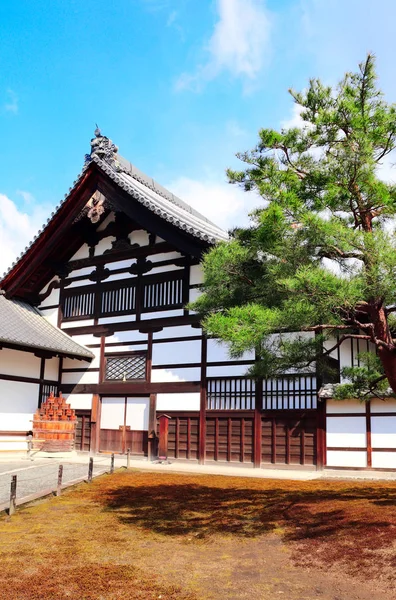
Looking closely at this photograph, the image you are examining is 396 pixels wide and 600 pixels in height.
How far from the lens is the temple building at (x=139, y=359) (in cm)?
1566

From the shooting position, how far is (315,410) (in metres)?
15.5

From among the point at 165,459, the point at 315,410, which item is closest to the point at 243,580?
the point at 315,410

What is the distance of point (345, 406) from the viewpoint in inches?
599

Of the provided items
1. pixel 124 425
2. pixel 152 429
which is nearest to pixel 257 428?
pixel 152 429

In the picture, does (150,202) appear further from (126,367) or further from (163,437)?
(163,437)

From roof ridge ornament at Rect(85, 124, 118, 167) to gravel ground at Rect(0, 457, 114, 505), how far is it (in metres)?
10.2

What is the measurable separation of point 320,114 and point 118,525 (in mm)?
6659

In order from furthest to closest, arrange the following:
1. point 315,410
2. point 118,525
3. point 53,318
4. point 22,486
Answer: point 53,318, point 315,410, point 22,486, point 118,525

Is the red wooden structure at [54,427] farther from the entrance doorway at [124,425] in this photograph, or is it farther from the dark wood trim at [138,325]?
the dark wood trim at [138,325]

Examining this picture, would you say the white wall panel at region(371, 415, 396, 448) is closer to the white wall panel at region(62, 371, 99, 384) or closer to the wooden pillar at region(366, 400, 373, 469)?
the wooden pillar at region(366, 400, 373, 469)

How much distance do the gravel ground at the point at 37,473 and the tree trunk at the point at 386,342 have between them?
6.70 meters

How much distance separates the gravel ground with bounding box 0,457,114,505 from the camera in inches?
444

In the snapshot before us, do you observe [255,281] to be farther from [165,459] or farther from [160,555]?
[165,459]

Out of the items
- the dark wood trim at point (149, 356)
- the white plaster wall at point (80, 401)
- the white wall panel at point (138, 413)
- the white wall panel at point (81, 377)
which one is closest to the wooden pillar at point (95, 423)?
the white plaster wall at point (80, 401)
